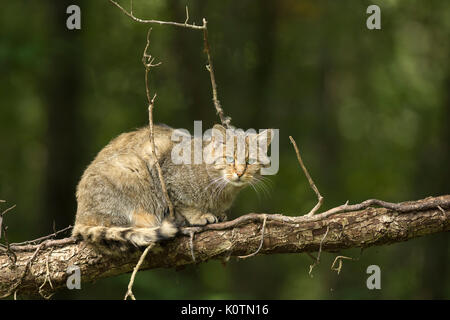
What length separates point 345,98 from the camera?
45.3ft

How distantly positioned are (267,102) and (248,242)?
6.38 meters

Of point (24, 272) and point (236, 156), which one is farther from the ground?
point (236, 156)

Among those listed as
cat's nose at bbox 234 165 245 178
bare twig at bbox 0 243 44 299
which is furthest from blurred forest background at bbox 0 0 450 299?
bare twig at bbox 0 243 44 299

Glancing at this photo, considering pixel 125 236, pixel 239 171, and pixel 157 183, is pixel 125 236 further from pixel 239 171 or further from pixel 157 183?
pixel 239 171

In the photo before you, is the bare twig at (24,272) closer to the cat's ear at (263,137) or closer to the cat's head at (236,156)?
the cat's head at (236,156)

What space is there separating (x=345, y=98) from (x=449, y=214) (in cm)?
933

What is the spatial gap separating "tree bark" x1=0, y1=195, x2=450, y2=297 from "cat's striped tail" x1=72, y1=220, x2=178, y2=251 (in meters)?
0.12

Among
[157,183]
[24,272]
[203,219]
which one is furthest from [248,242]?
[24,272]

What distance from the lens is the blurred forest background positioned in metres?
9.53

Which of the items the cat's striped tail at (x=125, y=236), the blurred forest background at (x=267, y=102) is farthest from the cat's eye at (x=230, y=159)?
the blurred forest background at (x=267, y=102)

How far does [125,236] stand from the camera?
4.59 m

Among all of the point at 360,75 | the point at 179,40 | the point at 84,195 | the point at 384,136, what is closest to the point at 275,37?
the point at 179,40

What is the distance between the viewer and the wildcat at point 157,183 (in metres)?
5.03

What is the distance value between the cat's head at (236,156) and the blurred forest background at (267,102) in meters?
3.35
